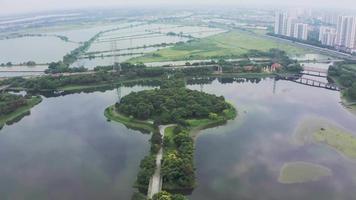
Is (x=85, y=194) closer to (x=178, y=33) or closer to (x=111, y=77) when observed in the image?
(x=111, y=77)

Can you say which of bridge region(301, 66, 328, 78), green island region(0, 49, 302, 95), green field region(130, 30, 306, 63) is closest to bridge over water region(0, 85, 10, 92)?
green island region(0, 49, 302, 95)

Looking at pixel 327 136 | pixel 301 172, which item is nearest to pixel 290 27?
pixel 327 136

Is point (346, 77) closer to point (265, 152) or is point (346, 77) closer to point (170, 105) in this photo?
point (265, 152)

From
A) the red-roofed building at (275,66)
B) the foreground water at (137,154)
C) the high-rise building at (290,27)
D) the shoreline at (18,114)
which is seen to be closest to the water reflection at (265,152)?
the foreground water at (137,154)

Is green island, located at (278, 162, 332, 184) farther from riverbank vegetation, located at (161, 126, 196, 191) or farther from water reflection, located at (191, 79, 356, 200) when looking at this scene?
riverbank vegetation, located at (161, 126, 196, 191)

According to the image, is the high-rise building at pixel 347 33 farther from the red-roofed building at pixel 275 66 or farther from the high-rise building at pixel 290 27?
the red-roofed building at pixel 275 66

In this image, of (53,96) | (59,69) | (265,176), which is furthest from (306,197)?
(59,69)
